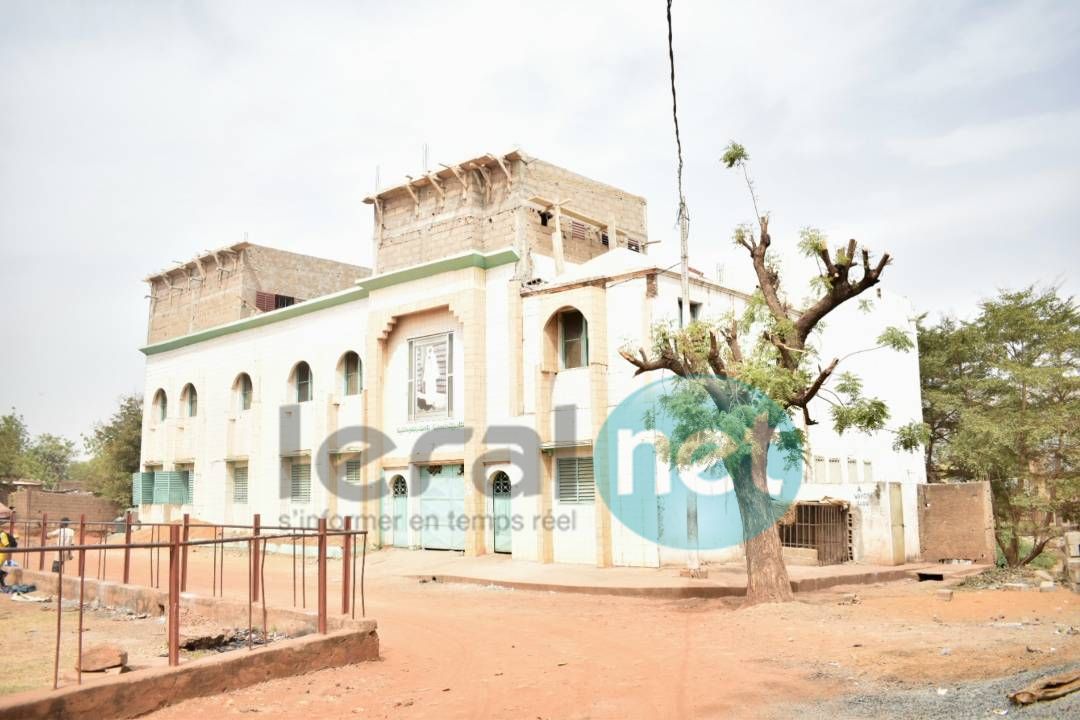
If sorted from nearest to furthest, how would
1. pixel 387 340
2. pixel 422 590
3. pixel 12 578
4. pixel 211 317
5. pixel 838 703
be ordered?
pixel 838 703, pixel 12 578, pixel 422 590, pixel 387 340, pixel 211 317

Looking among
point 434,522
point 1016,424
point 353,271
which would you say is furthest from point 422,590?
point 353,271

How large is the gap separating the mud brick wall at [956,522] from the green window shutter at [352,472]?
16.0 metres

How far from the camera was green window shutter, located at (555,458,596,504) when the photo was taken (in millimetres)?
20281

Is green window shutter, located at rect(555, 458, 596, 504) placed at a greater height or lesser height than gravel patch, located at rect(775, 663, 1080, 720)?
greater

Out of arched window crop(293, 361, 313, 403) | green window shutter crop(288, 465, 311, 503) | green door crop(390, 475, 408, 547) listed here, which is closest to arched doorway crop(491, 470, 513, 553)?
green door crop(390, 475, 408, 547)

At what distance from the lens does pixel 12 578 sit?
16.2 meters

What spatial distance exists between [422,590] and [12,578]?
7730 millimetres

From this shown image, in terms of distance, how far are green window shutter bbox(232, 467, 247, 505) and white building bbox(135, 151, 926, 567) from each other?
58mm

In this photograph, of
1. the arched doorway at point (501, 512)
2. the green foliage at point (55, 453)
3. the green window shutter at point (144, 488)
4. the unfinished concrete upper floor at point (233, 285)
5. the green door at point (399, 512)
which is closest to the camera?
the arched doorway at point (501, 512)

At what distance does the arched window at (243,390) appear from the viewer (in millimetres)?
30984

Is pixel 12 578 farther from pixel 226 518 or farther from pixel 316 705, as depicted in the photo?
pixel 226 518

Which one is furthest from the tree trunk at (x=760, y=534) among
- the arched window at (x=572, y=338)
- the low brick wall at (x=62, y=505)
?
the low brick wall at (x=62, y=505)

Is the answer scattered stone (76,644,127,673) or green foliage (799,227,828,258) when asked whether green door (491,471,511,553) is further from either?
scattered stone (76,644,127,673)

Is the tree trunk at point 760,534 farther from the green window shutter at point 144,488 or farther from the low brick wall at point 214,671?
the green window shutter at point 144,488
